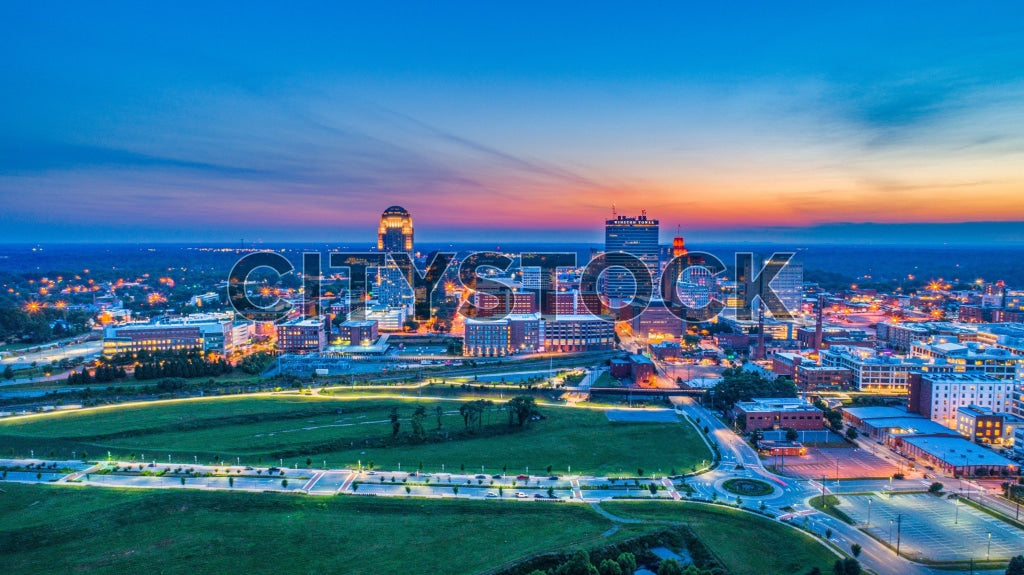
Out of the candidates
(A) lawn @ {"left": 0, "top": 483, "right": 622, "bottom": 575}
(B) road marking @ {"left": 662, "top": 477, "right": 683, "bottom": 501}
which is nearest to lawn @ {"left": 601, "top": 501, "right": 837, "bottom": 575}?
(B) road marking @ {"left": 662, "top": 477, "right": 683, "bottom": 501}

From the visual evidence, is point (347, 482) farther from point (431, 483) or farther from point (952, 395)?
point (952, 395)

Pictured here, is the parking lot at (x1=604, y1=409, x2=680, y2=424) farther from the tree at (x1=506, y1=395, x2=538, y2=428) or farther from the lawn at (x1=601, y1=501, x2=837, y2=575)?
the lawn at (x1=601, y1=501, x2=837, y2=575)

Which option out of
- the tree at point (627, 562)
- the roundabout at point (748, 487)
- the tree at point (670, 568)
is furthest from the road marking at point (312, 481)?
the roundabout at point (748, 487)

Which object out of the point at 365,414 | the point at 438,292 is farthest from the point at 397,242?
the point at 365,414

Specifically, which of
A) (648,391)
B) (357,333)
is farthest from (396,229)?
(648,391)

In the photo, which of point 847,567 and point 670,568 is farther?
point 847,567

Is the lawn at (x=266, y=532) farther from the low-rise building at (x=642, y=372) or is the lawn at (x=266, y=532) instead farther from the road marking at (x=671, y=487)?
the low-rise building at (x=642, y=372)
